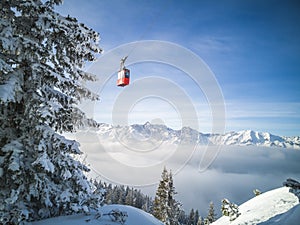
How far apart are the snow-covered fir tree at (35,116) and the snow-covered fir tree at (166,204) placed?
20.3 meters

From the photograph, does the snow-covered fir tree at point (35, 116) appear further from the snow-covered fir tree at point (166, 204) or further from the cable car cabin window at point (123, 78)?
the snow-covered fir tree at point (166, 204)

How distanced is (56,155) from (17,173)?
984 mm

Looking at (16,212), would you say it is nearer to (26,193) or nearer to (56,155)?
(26,193)

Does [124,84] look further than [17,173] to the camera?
Yes

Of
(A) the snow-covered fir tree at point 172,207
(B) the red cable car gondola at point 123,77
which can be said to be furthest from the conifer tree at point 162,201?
(B) the red cable car gondola at point 123,77

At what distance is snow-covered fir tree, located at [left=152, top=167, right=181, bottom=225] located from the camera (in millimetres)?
23453

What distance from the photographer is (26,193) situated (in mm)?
4711

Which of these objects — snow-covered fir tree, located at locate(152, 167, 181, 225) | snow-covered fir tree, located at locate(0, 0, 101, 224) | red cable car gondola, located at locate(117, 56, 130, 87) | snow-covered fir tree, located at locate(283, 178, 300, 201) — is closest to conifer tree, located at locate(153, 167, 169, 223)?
snow-covered fir tree, located at locate(152, 167, 181, 225)

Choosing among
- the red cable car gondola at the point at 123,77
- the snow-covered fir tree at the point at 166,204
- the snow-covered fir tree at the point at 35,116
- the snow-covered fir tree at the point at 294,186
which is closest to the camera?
the snow-covered fir tree at the point at 35,116

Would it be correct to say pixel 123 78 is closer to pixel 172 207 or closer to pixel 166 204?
pixel 166 204

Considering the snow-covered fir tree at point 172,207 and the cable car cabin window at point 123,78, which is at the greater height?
the cable car cabin window at point 123,78

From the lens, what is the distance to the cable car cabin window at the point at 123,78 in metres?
9.68

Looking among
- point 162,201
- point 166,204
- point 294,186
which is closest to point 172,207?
point 166,204

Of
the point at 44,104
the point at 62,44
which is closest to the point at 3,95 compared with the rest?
the point at 44,104
